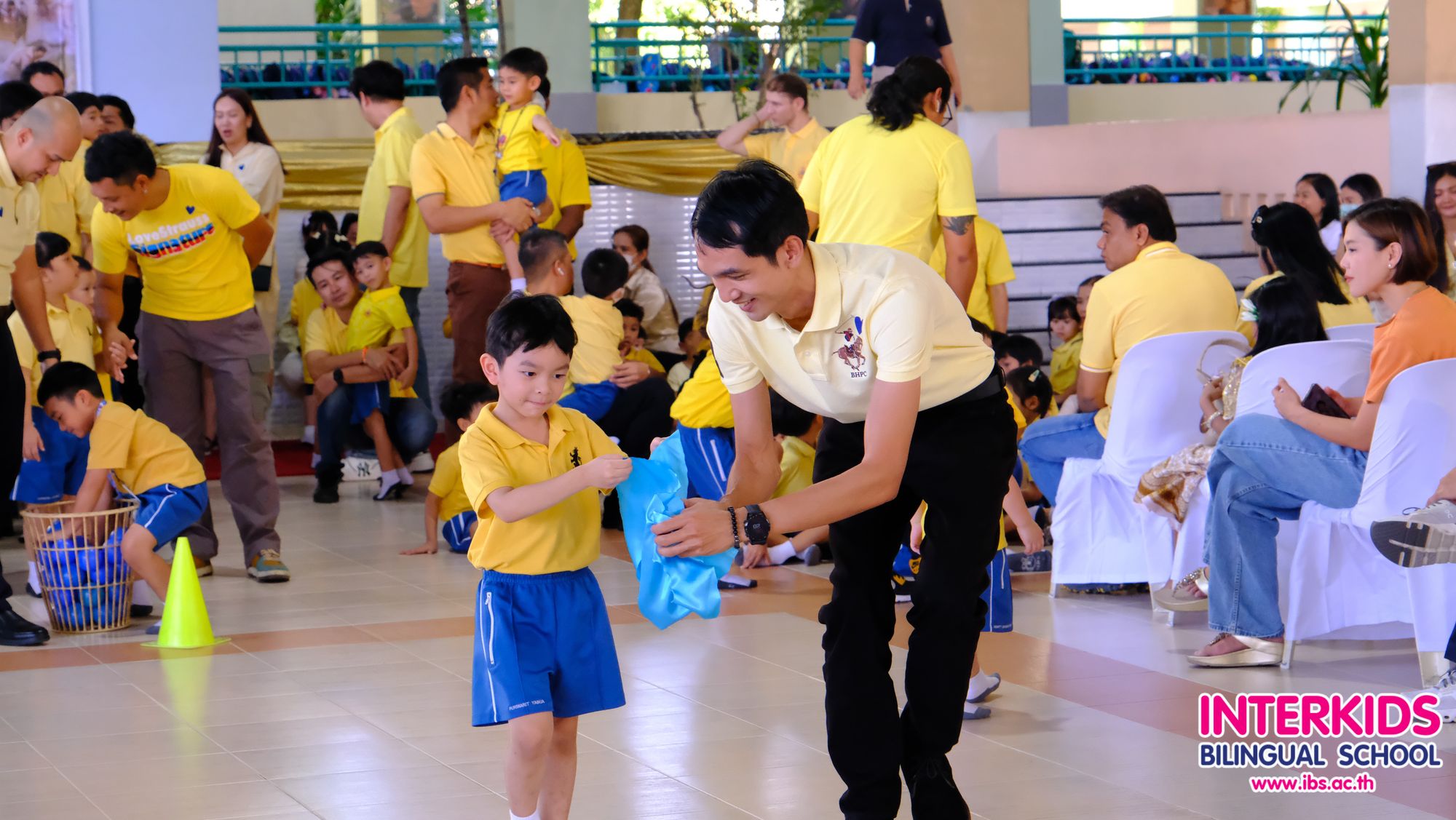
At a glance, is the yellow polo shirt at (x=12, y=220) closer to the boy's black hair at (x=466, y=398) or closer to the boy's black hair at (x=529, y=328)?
the boy's black hair at (x=466, y=398)

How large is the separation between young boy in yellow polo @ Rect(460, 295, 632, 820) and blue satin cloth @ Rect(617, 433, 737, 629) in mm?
171

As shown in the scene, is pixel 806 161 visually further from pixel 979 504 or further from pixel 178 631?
pixel 979 504

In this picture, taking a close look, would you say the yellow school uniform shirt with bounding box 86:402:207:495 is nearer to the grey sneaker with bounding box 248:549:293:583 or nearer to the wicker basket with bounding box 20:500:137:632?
the wicker basket with bounding box 20:500:137:632

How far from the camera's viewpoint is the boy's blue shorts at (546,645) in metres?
3.24

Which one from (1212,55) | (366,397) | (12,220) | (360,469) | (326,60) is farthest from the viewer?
(1212,55)

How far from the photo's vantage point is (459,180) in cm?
775

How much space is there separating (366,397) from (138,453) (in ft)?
10.6

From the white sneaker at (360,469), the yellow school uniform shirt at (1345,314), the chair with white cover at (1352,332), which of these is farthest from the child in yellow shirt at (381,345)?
the chair with white cover at (1352,332)

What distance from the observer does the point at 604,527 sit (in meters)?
7.75

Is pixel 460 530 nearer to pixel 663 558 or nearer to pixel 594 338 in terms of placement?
pixel 594 338

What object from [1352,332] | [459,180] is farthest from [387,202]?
[1352,332]

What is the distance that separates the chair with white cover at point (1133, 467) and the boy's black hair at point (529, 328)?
2.75 metres

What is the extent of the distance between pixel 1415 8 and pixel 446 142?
4.68 metres

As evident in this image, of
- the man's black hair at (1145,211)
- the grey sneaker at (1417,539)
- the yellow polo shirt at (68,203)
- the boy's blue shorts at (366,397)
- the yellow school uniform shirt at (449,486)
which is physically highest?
the yellow polo shirt at (68,203)
